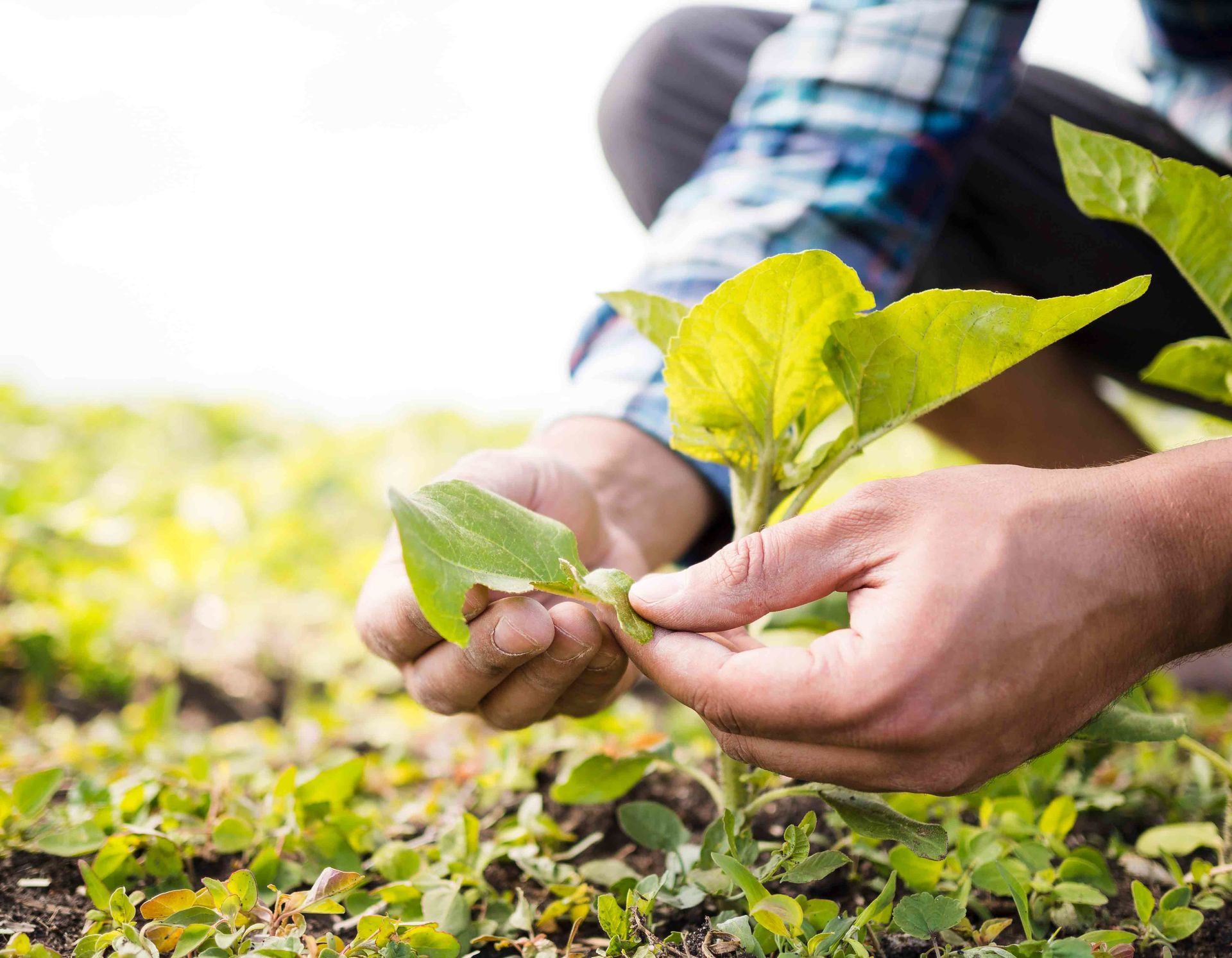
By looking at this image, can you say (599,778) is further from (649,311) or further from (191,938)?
(649,311)

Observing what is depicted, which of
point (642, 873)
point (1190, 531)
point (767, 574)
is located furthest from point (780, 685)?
point (642, 873)

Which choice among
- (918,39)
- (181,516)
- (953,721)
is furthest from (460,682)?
(181,516)

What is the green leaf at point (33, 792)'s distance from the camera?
114 centimetres

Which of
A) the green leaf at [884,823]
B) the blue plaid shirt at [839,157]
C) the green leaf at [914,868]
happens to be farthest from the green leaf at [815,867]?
the blue plaid shirt at [839,157]

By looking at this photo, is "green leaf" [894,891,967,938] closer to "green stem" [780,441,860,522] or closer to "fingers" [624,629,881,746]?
"fingers" [624,629,881,746]

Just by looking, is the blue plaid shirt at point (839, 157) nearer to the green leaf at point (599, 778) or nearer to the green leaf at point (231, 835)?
the green leaf at point (599, 778)

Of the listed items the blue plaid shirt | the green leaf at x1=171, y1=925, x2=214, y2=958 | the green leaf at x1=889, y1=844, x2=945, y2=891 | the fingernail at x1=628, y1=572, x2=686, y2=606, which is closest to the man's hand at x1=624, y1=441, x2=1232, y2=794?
the fingernail at x1=628, y1=572, x2=686, y2=606

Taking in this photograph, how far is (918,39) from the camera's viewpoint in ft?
5.69

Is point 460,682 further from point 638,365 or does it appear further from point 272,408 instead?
point 272,408

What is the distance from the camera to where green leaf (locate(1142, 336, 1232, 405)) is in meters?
1.16

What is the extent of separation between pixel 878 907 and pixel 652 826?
0.30 metres

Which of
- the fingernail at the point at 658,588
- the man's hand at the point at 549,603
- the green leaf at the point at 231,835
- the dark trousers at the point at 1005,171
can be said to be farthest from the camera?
the dark trousers at the point at 1005,171

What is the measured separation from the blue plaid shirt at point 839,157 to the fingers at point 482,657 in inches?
23.4

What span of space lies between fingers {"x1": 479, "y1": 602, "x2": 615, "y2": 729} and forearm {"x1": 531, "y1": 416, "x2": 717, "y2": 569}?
16.5 inches
